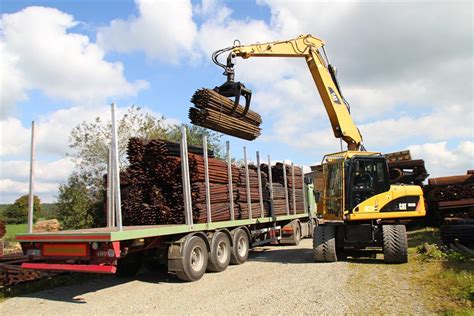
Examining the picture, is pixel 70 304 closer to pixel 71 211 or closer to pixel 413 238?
pixel 71 211

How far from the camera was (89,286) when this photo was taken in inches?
346

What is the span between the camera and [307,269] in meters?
9.70

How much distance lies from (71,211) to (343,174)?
11.9 metres

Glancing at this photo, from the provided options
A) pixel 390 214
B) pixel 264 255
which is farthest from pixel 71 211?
pixel 390 214

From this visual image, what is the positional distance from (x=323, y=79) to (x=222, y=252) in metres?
5.99

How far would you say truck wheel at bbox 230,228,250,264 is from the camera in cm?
1053

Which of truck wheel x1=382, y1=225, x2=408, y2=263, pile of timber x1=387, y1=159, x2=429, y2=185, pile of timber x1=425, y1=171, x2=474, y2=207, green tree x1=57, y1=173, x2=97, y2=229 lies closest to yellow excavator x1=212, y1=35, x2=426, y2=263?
truck wheel x1=382, y1=225, x2=408, y2=263

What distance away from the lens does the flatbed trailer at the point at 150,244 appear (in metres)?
6.96

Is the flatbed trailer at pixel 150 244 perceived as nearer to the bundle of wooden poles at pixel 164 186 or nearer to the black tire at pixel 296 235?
the bundle of wooden poles at pixel 164 186

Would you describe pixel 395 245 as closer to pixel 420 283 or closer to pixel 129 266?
pixel 420 283

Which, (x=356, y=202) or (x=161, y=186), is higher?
(x=161, y=186)

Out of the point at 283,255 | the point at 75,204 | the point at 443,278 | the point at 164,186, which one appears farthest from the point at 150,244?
the point at 75,204

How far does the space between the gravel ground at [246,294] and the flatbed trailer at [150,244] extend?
1.41ft

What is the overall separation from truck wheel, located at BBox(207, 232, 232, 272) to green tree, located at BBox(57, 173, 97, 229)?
26.0 feet
